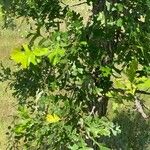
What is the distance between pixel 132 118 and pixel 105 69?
8.26 m

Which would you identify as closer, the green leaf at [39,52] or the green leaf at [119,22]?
the green leaf at [39,52]

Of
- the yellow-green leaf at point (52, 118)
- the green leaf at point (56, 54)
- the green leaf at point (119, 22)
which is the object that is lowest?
the yellow-green leaf at point (52, 118)

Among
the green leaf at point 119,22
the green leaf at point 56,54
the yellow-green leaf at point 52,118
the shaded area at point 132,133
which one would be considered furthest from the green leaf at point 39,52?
the shaded area at point 132,133

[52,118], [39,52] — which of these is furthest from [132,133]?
[39,52]

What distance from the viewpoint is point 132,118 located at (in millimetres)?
14086

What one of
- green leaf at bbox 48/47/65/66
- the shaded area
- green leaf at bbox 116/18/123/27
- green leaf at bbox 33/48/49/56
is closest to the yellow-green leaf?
green leaf at bbox 48/47/65/66

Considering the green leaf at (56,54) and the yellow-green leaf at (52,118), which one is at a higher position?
the green leaf at (56,54)

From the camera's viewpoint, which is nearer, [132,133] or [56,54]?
[56,54]

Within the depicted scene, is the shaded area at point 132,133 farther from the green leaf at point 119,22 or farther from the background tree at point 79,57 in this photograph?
the green leaf at point 119,22

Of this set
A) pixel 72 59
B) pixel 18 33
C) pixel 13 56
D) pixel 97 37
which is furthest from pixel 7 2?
pixel 18 33

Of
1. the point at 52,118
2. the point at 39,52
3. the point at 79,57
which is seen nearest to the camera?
the point at 39,52

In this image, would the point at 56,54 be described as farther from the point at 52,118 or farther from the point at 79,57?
the point at 52,118

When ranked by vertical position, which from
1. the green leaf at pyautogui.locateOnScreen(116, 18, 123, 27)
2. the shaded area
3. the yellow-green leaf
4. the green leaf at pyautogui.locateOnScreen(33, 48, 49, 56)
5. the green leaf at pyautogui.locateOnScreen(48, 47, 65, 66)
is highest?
the green leaf at pyautogui.locateOnScreen(116, 18, 123, 27)

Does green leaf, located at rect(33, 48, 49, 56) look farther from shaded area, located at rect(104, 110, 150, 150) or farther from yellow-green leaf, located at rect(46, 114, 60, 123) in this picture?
shaded area, located at rect(104, 110, 150, 150)
